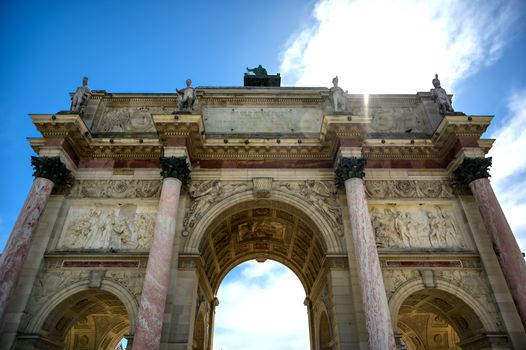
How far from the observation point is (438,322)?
687 inches

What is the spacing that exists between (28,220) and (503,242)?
17.3 meters

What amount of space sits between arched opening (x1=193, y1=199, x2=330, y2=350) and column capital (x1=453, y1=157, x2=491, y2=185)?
6411 millimetres

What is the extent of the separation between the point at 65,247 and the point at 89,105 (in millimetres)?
7573

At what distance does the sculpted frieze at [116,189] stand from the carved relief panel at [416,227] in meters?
9.46

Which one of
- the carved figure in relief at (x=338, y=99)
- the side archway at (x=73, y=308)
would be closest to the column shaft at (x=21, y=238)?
the side archway at (x=73, y=308)

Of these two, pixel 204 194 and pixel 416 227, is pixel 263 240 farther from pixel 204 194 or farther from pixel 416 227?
pixel 416 227

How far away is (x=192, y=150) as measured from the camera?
15.0m

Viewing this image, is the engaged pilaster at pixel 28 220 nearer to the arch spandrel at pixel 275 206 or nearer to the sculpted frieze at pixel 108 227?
the sculpted frieze at pixel 108 227

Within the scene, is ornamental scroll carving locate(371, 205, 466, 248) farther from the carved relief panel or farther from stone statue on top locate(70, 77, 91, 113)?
stone statue on top locate(70, 77, 91, 113)

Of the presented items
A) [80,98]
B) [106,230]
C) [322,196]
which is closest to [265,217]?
[322,196]

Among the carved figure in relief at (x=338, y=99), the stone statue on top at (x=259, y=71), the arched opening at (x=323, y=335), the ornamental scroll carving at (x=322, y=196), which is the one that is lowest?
the arched opening at (x=323, y=335)

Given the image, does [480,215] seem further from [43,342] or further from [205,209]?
[43,342]

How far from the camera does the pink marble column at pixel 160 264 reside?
1031 centimetres

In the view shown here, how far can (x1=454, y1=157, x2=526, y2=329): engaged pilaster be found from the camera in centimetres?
1150
